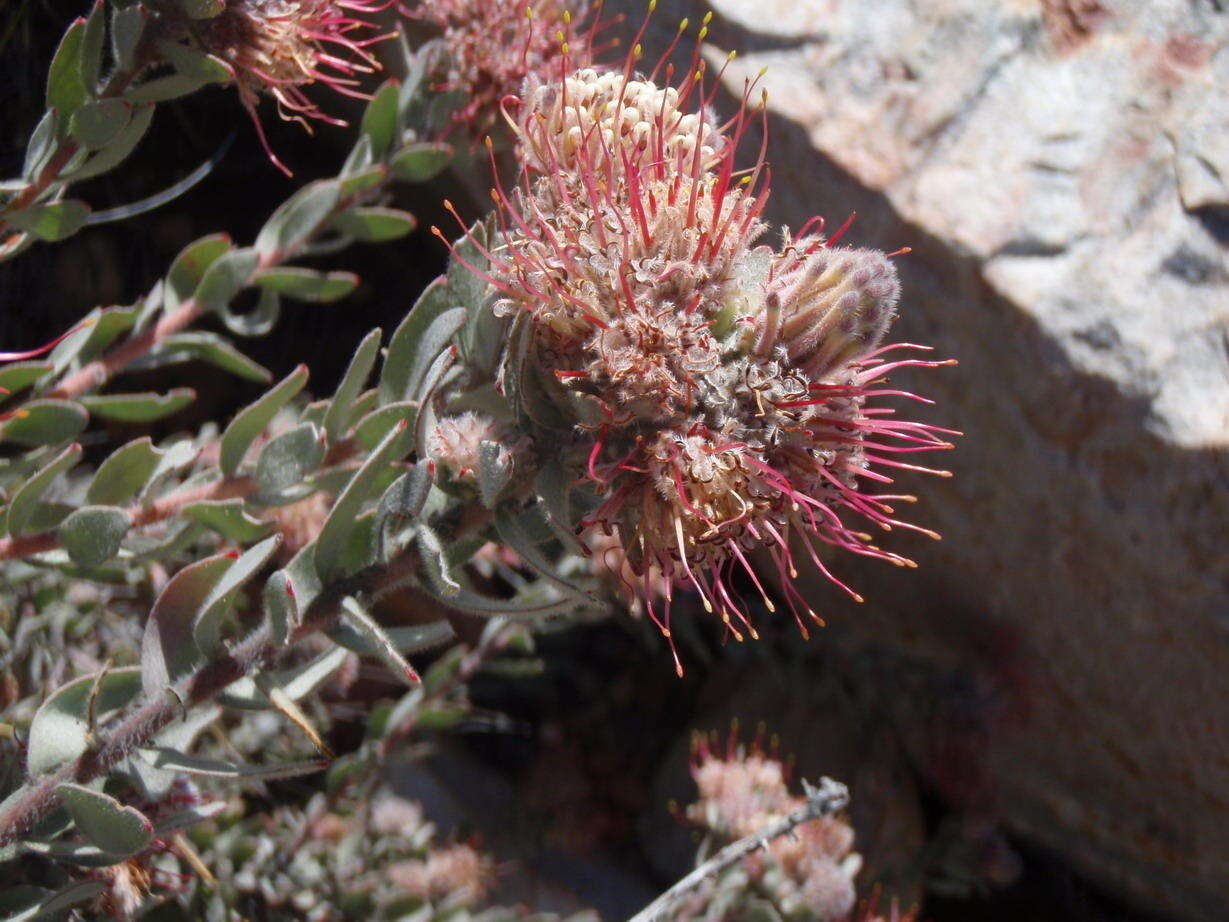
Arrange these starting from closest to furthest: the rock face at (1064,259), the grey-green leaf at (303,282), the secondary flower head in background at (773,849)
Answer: the grey-green leaf at (303,282) < the secondary flower head in background at (773,849) < the rock face at (1064,259)

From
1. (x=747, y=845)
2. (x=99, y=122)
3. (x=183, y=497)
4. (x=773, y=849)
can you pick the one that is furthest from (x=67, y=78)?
(x=773, y=849)

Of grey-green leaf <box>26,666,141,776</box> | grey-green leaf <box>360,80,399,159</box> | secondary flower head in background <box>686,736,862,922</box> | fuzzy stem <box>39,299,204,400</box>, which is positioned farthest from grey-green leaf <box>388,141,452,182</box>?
secondary flower head in background <box>686,736,862,922</box>

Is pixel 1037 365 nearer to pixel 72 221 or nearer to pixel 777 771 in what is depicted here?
pixel 777 771

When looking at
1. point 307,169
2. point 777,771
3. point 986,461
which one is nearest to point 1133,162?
point 986,461

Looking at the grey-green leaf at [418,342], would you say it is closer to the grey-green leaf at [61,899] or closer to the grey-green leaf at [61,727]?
the grey-green leaf at [61,727]

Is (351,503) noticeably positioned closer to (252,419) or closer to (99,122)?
(252,419)

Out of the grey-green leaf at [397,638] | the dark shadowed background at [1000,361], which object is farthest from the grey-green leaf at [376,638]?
the dark shadowed background at [1000,361]

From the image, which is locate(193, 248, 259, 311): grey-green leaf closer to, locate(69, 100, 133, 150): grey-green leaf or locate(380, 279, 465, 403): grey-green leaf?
locate(69, 100, 133, 150): grey-green leaf
